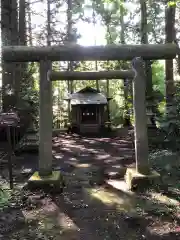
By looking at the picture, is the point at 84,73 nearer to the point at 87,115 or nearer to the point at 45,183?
the point at 45,183

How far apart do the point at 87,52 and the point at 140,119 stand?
1.76 metres

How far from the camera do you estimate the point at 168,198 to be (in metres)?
5.43

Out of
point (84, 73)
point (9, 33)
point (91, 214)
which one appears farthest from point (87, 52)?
point (9, 33)

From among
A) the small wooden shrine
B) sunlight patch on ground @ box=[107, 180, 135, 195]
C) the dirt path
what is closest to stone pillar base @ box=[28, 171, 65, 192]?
the dirt path

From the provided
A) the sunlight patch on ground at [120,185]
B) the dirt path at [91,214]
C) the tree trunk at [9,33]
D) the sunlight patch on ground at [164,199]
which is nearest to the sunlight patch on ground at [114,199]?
the dirt path at [91,214]

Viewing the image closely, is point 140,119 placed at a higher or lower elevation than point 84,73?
lower

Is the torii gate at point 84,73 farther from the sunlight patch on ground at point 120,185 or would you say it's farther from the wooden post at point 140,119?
the sunlight patch on ground at point 120,185

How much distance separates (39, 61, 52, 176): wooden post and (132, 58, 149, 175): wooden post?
1.81m

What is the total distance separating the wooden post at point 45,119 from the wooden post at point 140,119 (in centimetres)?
181

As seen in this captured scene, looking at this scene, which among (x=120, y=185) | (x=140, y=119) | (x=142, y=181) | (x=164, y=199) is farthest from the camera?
(x=120, y=185)

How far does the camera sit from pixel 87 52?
5863 millimetres

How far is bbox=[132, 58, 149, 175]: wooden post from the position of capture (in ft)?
19.8

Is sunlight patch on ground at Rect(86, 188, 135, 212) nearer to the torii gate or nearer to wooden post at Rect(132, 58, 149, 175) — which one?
the torii gate

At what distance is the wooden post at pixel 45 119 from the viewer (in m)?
5.93
